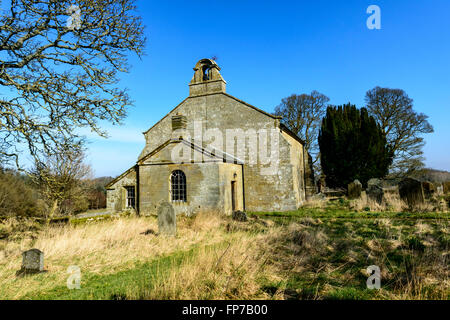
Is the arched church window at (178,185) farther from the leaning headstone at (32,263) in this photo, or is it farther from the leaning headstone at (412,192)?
the leaning headstone at (412,192)

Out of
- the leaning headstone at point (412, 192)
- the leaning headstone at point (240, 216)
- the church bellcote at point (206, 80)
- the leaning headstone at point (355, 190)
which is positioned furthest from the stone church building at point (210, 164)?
the leaning headstone at point (412, 192)

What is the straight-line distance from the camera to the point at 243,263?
5.39 m

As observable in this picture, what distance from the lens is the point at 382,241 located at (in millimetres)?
7281

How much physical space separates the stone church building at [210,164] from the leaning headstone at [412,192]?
6059 mm

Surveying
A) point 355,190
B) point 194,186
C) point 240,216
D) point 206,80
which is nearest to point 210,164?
point 194,186

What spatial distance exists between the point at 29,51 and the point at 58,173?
490 inches

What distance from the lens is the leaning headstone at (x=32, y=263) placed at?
6.27m

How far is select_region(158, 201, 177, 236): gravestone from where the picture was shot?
32.1ft

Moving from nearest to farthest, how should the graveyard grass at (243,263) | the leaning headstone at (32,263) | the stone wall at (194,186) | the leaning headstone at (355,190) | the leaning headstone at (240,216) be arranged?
the graveyard grass at (243,263)
the leaning headstone at (32,263)
the leaning headstone at (240,216)
the stone wall at (194,186)
the leaning headstone at (355,190)

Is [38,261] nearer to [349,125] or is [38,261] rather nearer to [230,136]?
[230,136]

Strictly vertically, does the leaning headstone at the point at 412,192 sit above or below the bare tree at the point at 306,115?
below

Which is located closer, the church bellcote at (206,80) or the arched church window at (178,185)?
the arched church window at (178,185)

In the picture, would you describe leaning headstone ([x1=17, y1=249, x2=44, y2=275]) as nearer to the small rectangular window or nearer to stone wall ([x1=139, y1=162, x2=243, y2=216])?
stone wall ([x1=139, y1=162, x2=243, y2=216])

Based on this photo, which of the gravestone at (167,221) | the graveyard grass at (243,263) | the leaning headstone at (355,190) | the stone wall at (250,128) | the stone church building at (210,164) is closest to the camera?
the graveyard grass at (243,263)
